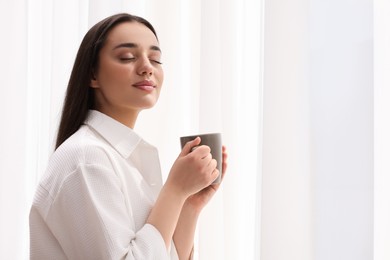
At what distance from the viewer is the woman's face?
904 millimetres

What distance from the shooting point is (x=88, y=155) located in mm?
792

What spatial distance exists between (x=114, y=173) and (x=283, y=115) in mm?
563

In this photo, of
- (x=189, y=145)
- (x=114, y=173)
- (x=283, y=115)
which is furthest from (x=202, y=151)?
(x=283, y=115)

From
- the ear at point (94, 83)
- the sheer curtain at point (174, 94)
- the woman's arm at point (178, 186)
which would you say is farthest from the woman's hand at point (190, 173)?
the sheer curtain at point (174, 94)

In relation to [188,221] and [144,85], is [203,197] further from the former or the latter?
[144,85]

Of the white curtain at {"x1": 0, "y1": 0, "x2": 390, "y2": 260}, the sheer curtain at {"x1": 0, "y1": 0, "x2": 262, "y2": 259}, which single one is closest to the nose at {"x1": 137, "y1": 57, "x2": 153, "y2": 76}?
the sheer curtain at {"x1": 0, "y1": 0, "x2": 262, "y2": 259}

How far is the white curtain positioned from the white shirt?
48 cm

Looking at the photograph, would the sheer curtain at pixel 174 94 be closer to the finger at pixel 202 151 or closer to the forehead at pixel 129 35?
the forehead at pixel 129 35

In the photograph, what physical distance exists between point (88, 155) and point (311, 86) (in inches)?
24.6

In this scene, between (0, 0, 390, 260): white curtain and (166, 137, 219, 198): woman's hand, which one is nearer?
(166, 137, 219, 198): woman's hand

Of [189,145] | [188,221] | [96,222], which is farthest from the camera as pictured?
[188,221]

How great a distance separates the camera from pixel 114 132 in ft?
2.95

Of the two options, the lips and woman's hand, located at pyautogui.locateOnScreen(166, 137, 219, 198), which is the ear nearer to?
the lips

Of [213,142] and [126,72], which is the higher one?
[126,72]
